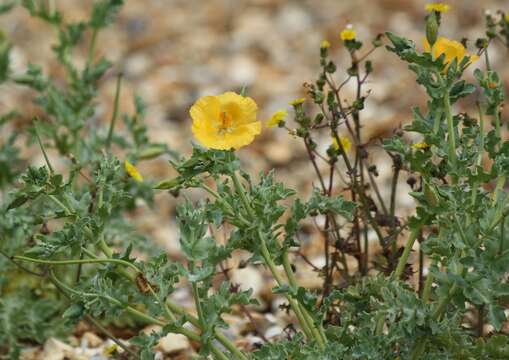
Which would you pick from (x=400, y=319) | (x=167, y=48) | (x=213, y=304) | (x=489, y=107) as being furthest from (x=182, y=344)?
(x=167, y=48)

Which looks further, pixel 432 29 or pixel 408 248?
pixel 408 248

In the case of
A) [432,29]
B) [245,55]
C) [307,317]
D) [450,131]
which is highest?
[245,55]

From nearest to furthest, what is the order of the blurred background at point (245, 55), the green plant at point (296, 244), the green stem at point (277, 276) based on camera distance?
the green plant at point (296, 244) → the green stem at point (277, 276) → the blurred background at point (245, 55)

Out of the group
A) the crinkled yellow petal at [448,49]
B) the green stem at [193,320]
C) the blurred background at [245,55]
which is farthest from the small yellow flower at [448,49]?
the blurred background at [245,55]

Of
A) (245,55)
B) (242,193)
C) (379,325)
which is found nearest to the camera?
(242,193)

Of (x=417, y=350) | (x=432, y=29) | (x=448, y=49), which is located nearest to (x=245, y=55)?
(x=448, y=49)

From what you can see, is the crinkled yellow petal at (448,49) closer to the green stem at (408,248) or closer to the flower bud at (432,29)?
the flower bud at (432,29)

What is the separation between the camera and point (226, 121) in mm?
1625

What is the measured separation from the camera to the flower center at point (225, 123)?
162cm

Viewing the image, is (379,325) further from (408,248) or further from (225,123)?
(225,123)

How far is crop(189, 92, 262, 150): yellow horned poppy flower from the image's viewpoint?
161cm

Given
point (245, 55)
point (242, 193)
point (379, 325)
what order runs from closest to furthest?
1. point (242, 193)
2. point (379, 325)
3. point (245, 55)

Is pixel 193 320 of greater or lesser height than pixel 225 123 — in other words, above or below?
below

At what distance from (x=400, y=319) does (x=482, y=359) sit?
0.17m
